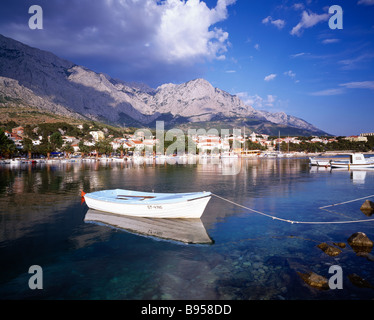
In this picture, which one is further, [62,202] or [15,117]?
[15,117]

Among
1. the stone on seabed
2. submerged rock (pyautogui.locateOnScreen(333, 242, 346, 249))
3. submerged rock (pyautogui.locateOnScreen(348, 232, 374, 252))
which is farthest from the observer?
the stone on seabed

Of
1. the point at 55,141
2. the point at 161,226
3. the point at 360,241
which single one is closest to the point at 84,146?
the point at 55,141

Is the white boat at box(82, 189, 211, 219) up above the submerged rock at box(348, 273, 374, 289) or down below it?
above

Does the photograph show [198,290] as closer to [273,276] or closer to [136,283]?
[136,283]

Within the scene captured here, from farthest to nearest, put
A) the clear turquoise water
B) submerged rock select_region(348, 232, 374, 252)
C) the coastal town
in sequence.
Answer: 1. the coastal town
2. submerged rock select_region(348, 232, 374, 252)
3. the clear turquoise water

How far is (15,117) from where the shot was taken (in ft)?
561

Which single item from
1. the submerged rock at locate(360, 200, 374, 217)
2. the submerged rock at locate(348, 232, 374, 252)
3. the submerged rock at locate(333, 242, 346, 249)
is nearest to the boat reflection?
the submerged rock at locate(333, 242, 346, 249)

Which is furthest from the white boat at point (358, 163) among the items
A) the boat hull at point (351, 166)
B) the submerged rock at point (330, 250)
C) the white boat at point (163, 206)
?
the white boat at point (163, 206)

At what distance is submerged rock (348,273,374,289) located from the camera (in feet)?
30.8

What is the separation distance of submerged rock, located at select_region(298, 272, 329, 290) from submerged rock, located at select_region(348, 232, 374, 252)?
476 cm

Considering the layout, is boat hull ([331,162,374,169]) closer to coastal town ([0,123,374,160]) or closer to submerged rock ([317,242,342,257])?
submerged rock ([317,242,342,257])

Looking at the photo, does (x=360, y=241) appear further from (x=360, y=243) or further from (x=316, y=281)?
(x=316, y=281)
